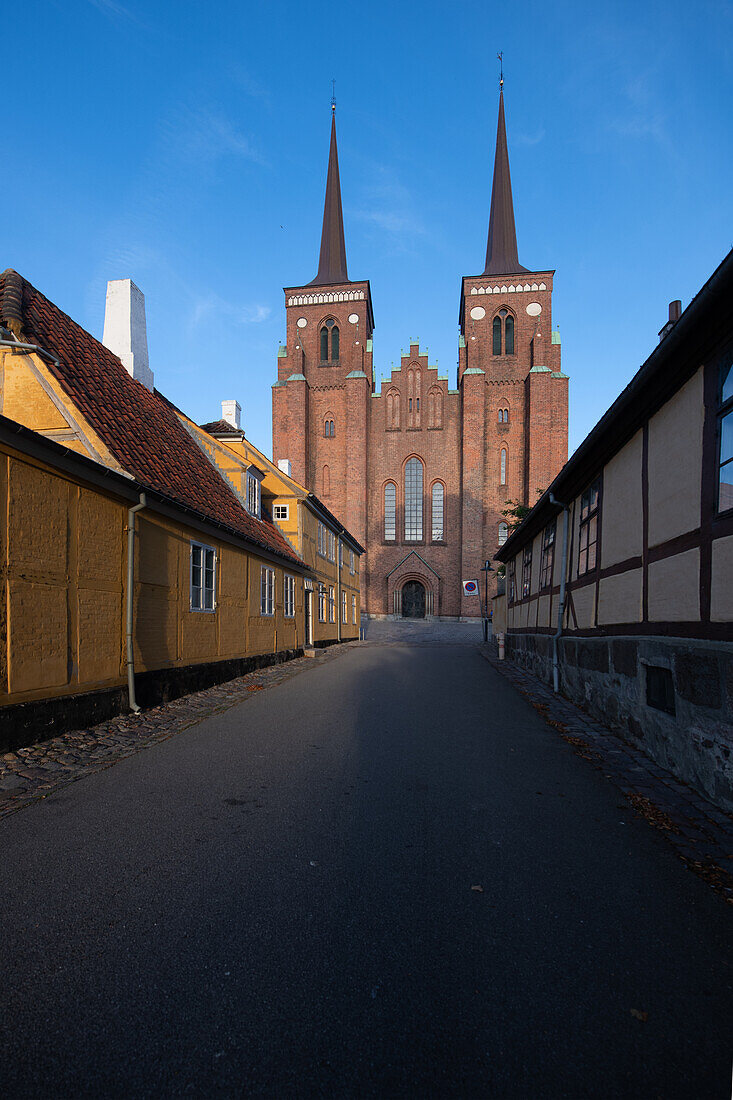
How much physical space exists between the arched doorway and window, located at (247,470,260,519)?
2884cm

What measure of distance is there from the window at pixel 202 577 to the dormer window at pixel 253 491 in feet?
15.5

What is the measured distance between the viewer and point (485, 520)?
43562 millimetres

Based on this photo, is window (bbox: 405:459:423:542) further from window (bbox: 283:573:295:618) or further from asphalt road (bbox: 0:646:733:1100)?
asphalt road (bbox: 0:646:733:1100)

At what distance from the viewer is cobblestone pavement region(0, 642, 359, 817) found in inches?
194

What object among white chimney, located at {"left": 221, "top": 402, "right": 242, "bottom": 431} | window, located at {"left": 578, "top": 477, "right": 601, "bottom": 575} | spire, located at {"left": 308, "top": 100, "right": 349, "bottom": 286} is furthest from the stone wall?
spire, located at {"left": 308, "top": 100, "right": 349, "bottom": 286}

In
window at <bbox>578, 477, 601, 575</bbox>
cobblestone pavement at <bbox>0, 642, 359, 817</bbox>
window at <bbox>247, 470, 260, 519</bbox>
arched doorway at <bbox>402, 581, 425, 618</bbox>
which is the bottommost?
arched doorway at <bbox>402, 581, 425, 618</bbox>

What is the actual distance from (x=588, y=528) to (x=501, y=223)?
4971 centimetres

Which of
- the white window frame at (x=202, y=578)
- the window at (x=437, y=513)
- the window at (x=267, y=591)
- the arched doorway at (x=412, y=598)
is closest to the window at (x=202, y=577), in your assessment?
the white window frame at (x=202, y=578)

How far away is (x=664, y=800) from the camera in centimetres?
464

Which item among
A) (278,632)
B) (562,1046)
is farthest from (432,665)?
(562,1046)

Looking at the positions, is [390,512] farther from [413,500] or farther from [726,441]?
[726,441]

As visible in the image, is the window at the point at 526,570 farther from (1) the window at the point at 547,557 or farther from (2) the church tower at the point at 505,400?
(2) the church tower at the point at 505,400

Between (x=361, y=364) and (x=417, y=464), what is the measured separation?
9.01 meters

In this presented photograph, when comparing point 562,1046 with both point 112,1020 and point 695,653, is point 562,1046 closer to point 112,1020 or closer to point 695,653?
point 112,1020
